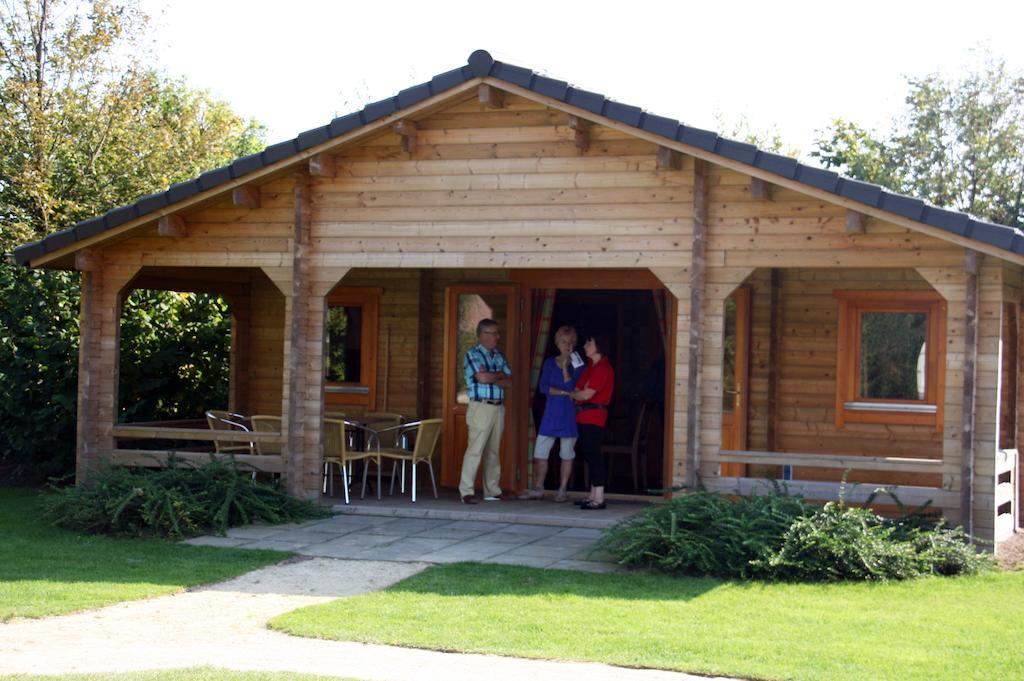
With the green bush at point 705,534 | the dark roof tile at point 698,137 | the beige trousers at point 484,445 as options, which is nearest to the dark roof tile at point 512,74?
the dark roof tile at point 698,137

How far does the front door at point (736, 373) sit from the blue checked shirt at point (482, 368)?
2271mm

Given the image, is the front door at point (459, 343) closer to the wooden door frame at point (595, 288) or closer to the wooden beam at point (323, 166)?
the wooden door frame at point (595, 288)

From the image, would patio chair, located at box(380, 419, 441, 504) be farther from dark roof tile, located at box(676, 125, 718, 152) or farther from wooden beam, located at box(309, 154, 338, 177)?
dark roof tile, located at box(676, 125, 718, 152)

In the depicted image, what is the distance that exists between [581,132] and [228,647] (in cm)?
581

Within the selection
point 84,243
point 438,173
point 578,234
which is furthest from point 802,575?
point 84,243

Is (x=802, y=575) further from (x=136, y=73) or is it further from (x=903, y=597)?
(x=136, y=73)

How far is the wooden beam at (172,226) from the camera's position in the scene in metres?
12.5

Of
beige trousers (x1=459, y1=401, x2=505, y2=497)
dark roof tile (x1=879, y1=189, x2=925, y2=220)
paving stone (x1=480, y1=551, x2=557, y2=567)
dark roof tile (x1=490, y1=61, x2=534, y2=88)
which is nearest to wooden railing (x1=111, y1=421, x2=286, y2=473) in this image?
beige trousers (x1=459, y1=401, x2=505, y2=497)

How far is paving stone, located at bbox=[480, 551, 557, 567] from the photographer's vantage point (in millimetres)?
9672

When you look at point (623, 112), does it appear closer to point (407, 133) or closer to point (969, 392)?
point (407, 133)

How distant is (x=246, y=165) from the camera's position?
1191cm

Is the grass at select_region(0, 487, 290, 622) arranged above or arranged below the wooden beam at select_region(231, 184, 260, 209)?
below

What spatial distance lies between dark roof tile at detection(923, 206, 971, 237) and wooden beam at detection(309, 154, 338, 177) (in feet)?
17.9

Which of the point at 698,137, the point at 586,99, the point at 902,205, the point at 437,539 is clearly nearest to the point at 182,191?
the point at 586,99
